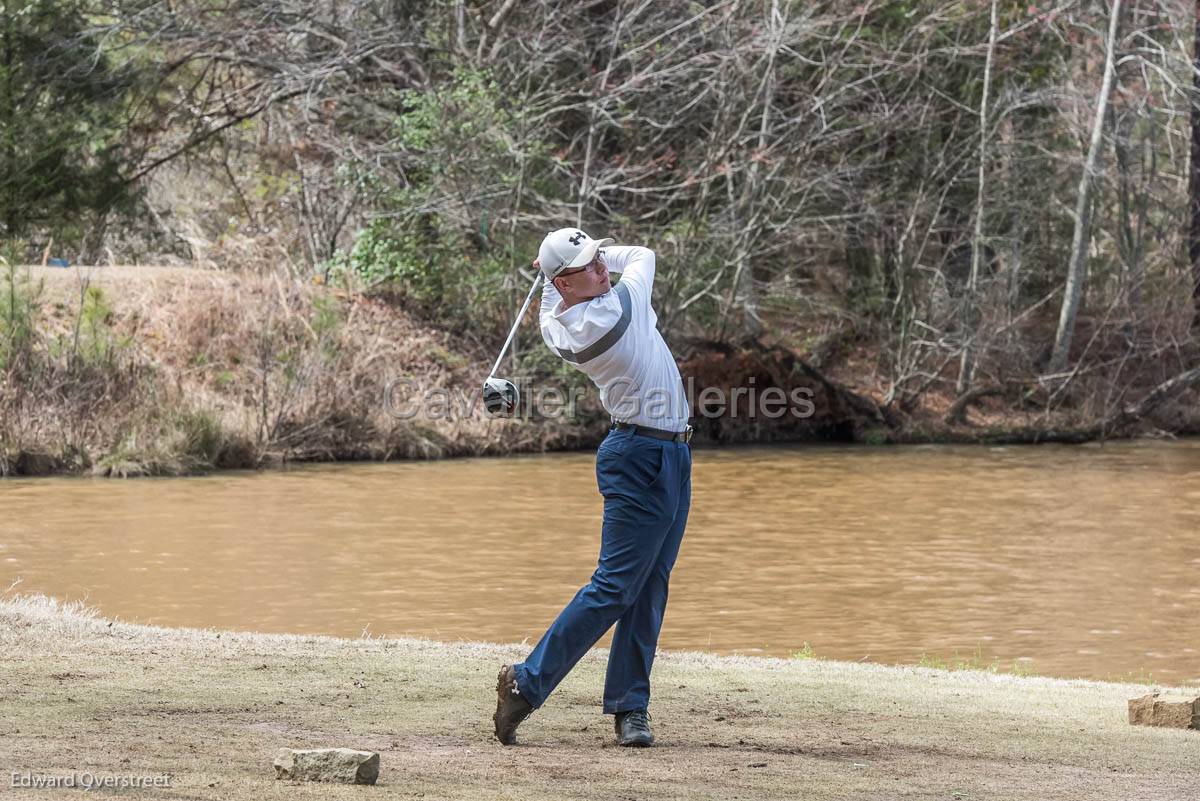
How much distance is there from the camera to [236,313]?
1019 inches

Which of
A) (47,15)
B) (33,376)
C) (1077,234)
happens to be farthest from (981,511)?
(47,15)

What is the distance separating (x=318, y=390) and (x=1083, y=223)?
1251cm

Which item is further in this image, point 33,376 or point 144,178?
point 144,178

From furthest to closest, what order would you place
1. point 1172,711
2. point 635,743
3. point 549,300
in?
point 1172,711 → point 549,300 → point 635,743

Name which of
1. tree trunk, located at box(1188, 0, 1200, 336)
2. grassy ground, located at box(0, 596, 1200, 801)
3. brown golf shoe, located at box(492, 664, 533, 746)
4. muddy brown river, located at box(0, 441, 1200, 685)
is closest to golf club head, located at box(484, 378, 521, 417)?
brown golf shoe, located at box(492, 664, 533, 746)

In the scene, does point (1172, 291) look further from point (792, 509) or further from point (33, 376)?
point (33, 376)

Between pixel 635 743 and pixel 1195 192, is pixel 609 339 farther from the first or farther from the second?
pixel 1195 192

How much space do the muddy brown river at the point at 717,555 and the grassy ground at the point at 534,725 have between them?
9.08ft

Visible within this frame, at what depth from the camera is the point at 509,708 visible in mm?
6285

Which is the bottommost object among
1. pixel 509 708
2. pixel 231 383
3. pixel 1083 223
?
pixel 509 708

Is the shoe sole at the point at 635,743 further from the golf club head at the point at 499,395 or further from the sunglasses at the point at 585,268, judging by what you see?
the sunglasses at the point at 585,268

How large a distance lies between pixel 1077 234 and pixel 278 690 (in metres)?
22.7

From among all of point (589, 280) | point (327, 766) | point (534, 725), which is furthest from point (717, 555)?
point (327, 766)

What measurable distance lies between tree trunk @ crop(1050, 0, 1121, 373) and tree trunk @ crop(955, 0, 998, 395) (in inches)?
57.2
